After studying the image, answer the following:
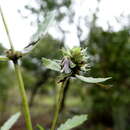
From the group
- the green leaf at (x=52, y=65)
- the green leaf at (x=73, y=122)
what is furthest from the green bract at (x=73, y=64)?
the green leaf at (x=73, y=122)

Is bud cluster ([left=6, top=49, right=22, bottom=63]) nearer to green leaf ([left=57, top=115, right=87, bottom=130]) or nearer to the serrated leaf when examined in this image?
the serrated leaf

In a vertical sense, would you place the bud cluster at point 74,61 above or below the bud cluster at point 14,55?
below

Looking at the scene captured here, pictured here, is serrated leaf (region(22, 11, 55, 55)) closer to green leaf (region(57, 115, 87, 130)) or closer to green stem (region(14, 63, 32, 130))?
green stem (region(14, 63, 32, 130))

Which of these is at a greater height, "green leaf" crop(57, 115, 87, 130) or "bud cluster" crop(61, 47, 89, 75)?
"bud cluster" crop(61, 47, 89, 75)

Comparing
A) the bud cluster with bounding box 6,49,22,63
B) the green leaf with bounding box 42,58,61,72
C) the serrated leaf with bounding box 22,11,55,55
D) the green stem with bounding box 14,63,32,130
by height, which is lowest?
the green stem with bounding box 14,63,32,130

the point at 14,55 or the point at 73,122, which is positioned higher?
the point at 14,55

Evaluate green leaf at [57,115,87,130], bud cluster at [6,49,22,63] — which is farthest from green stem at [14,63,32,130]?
green leaf at [57,115,87,130]

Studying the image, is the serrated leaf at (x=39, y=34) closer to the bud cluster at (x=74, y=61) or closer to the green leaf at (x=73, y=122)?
the bud cluster at (x=74, y=61)

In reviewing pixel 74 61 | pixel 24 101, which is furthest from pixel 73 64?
pixel 24 101

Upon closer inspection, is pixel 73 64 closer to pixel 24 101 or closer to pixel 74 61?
pixel 74 61

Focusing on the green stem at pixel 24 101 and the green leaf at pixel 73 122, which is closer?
the green stem at pixel 24 101

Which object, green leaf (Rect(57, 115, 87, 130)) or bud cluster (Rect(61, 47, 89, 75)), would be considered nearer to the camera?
bud cluster (Rect(61, 47, 89, 75))
